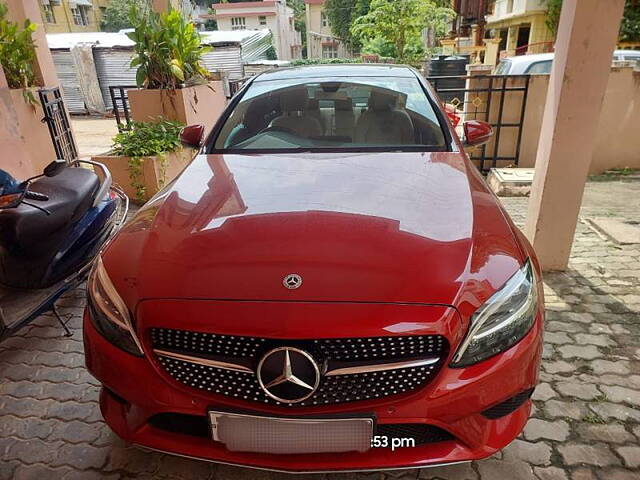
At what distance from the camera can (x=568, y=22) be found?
8.63 ft

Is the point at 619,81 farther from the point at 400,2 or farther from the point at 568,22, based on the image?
the point at 400,2

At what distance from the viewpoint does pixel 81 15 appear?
2873 cm

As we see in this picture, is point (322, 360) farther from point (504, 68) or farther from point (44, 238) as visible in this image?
point (504, 68)

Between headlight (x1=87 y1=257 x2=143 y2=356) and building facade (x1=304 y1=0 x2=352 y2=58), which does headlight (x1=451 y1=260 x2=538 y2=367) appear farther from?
building facade (x1=304 y1=0 x2=352 y2=58)

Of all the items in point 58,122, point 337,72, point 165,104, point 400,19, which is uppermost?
point 400,19

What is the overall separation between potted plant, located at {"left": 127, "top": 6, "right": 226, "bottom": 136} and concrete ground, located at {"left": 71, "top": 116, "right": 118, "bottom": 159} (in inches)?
120

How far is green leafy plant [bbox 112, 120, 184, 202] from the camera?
15.0 ft

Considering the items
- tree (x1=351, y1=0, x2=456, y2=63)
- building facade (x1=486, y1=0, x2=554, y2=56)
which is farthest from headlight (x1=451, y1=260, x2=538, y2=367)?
building facade (x1=486, y1=0, x2=554, y2=56)

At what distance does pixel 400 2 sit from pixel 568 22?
1312cm

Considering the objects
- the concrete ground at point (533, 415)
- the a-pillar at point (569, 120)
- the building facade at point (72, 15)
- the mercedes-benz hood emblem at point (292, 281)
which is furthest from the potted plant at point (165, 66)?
the building facade at point (72, 15)

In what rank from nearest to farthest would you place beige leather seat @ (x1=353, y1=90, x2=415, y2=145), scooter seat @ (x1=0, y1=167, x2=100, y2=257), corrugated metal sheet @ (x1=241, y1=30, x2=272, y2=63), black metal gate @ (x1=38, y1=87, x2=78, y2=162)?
scooter seat @ (x1=0, y1=167, x2=100, y2=257) < beige leather seat @ (x1=353, y1=90, x2=415, y2=145) < black metal gate @ (x1=38, y1=87, x2=78, y2=162) < corrugated metal sheet @ (x1=241, y1=30, x2=272, y2=63)

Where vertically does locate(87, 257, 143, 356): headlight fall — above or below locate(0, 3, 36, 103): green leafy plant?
below

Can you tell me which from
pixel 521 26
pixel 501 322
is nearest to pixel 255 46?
pixel 521 26

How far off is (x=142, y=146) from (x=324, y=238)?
369 cm
